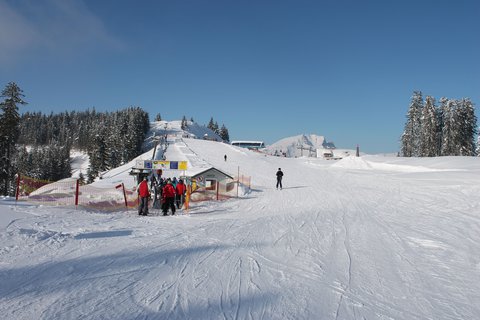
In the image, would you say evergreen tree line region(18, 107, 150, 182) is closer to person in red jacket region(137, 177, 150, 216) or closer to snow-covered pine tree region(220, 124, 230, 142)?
person in red jacket region(137, 177, 150, 216)

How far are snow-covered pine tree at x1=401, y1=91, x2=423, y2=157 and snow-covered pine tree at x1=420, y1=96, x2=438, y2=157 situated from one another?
407 centimetres

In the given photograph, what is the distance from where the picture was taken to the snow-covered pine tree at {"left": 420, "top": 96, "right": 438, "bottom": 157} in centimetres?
6153

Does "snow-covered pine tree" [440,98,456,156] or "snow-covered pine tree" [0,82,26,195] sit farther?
"snow-covered pine tree" [440,98,456,156]

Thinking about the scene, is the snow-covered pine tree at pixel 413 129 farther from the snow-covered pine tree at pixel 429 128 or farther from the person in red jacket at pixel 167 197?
the person in red jacket at pixel 167 197

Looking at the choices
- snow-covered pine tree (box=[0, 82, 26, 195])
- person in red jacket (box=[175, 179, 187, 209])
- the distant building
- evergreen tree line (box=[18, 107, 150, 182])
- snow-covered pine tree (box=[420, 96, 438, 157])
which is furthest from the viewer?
the distant building

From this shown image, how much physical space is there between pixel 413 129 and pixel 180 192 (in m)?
66.5

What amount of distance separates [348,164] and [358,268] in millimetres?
42428

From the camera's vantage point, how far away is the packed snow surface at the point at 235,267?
4246 millimetres

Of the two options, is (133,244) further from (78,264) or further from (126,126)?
(126,126)

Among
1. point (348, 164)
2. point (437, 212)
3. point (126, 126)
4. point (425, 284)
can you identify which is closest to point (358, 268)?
point (425, 284)

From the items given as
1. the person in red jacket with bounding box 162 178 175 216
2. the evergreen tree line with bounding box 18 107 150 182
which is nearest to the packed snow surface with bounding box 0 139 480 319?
the person in red jacket with bounding box 162 178 175 216

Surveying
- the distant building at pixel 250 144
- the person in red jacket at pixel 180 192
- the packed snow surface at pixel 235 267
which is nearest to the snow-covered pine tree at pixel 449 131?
the distant building at pixel 250 144

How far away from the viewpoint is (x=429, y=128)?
61.8 meters

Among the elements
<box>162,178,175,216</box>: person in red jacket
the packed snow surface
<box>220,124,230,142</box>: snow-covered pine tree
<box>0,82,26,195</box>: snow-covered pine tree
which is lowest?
the packed snow surface
